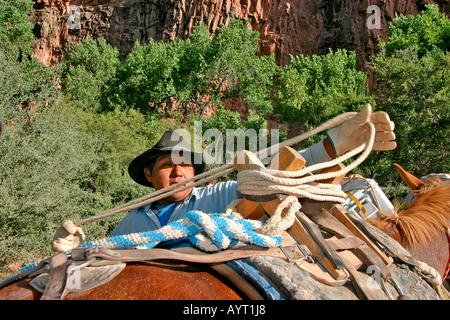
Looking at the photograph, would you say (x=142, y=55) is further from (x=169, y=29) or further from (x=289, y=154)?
(x=289, y=154)

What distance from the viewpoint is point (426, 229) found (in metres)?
2.15

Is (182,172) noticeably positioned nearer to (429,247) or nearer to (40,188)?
(429,247)

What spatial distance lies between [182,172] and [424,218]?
162 centimetres

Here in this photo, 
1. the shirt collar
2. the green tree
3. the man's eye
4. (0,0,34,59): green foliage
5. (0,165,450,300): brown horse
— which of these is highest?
(0,0,34,59): green foliage

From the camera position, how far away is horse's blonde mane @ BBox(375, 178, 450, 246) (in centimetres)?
212

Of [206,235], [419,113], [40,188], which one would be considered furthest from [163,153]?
[419,113]

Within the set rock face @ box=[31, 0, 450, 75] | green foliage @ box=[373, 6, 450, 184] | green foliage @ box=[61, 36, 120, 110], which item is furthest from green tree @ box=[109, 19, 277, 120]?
green foliage @ box=[373, 6, 450, 184]

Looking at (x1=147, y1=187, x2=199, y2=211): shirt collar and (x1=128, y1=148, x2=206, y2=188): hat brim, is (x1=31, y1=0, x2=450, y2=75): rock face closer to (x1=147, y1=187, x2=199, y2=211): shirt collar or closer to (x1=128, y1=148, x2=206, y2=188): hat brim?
(x1=128, y1=148, x2=206, y2=188): hat brim

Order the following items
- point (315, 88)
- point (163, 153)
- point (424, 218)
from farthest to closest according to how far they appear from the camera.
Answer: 1. point (315, 88)
2. point (163, 153)
3. point (424, 218)

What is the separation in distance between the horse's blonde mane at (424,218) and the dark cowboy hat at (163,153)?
1426mm

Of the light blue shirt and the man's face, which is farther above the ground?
the man's face

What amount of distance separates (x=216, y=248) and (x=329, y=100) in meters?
15.0

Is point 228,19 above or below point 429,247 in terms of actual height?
above

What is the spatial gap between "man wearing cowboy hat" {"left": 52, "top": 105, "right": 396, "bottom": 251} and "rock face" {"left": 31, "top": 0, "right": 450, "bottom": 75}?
2499 centimetres
